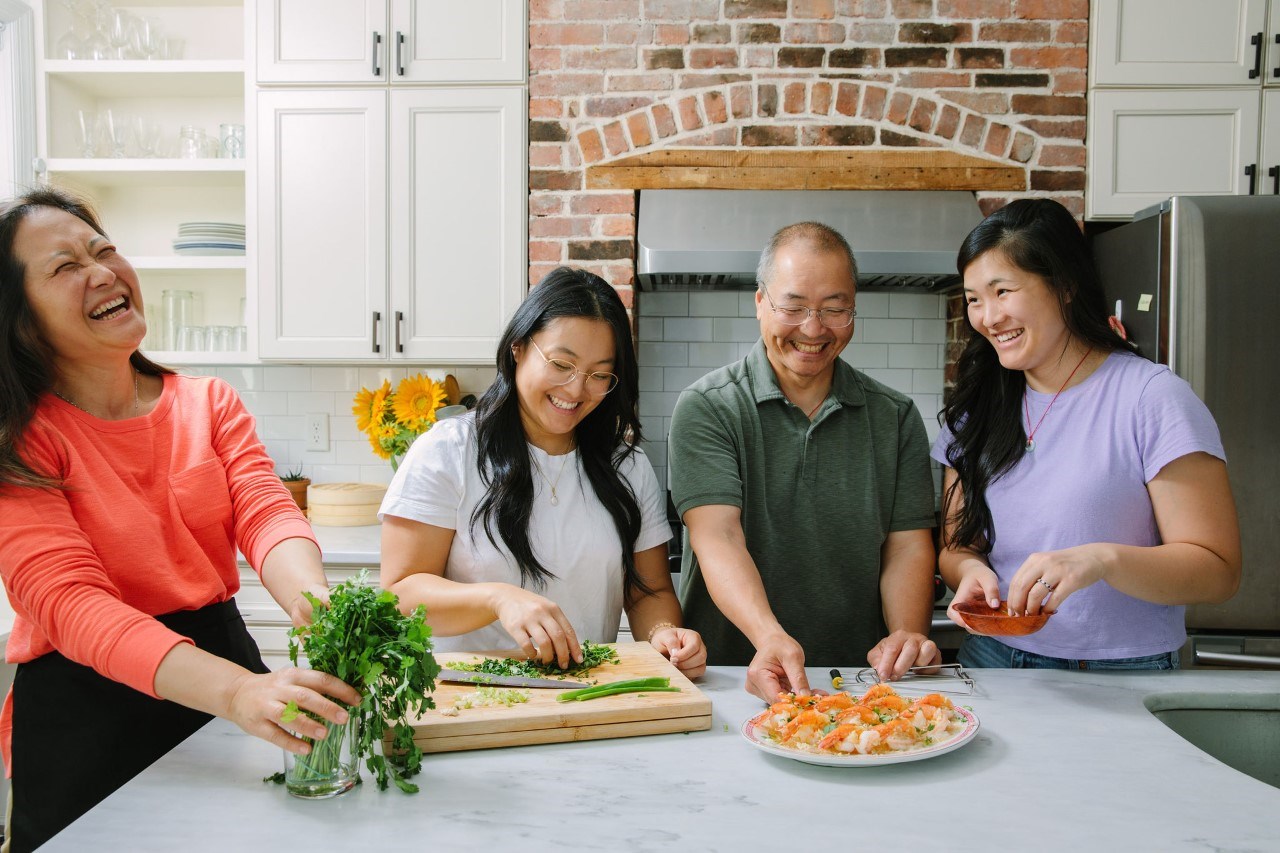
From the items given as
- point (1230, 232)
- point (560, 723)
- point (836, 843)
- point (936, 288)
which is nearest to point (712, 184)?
point (936, 288)

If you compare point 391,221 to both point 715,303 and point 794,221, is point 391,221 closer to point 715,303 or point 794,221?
point 715,303

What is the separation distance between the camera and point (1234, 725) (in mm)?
1487

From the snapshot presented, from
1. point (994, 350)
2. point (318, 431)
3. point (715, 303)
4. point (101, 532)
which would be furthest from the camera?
point (318, 431)

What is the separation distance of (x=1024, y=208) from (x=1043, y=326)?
0.22 m

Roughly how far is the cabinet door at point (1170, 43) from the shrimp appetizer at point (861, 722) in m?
2.57

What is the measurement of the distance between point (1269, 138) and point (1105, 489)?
84.2 inches

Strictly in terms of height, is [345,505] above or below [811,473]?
below

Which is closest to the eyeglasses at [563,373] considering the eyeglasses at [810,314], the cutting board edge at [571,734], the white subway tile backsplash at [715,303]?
the eyeglasses at [810,314]

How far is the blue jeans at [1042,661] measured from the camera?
1.64 m

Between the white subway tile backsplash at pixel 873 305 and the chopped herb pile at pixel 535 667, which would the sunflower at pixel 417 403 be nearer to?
the white subway tile backsplash at pixel 873 305

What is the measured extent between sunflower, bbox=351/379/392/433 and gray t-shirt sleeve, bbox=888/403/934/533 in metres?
1.87

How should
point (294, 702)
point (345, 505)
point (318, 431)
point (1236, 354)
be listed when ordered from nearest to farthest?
1. point (294, 702)
2. point (1236, 354)
3. point (345, 505)
4. point (318, 431)

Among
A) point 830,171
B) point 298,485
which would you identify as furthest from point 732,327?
point 298,485

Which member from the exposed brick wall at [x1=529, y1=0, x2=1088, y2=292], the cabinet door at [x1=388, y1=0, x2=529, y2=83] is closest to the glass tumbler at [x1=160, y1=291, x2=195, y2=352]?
the cabinet door at [x1=388, y1=0, x2=529, y2=83]
